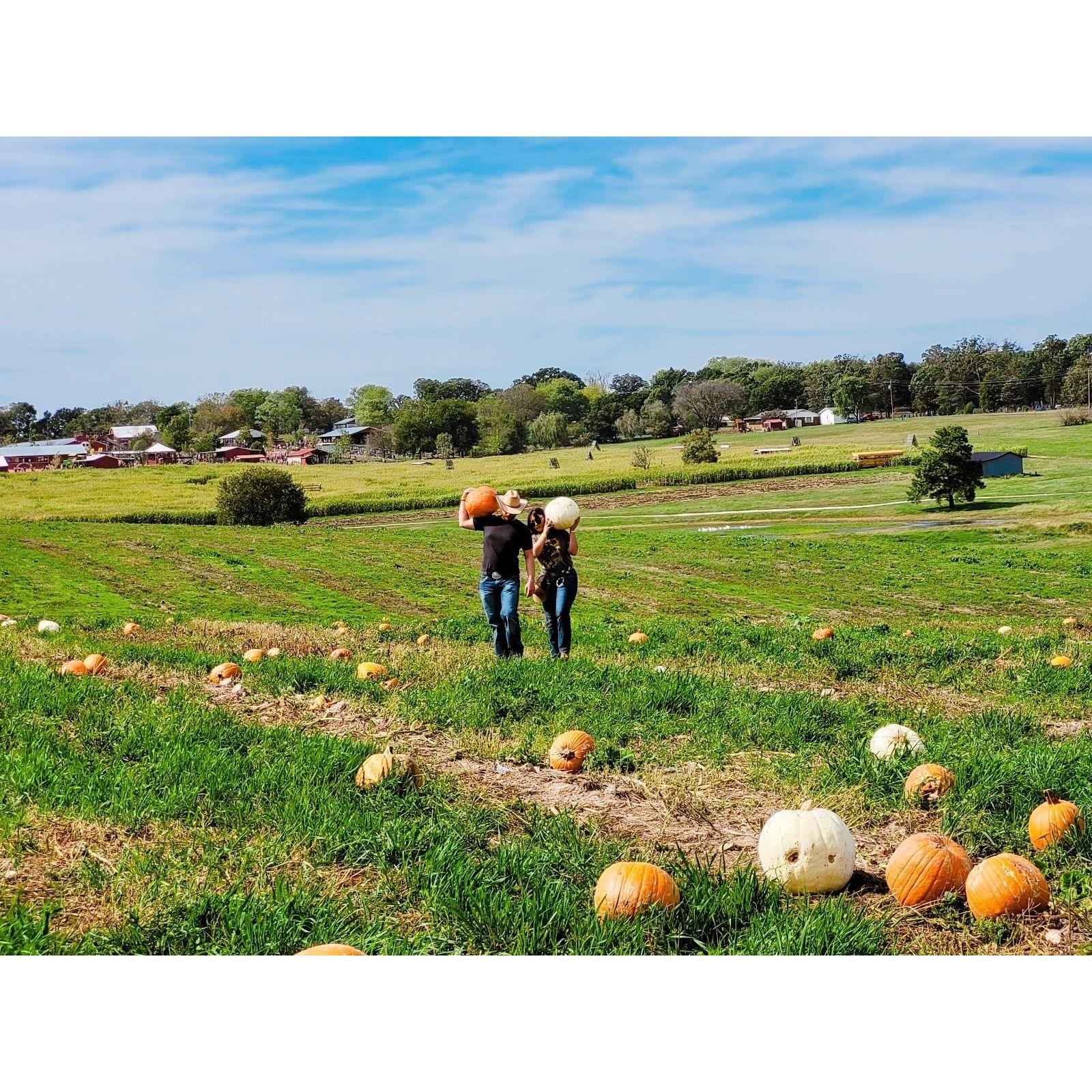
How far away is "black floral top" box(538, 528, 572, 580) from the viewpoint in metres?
7.02

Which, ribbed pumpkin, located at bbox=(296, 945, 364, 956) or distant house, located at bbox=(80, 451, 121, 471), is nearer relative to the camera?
ribbed pumpkin, located at bbox=(296, 945, 364, 956)

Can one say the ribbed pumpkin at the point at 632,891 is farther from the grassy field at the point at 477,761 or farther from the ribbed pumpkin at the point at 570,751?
the ribbed pumpkin at the point at 570,751

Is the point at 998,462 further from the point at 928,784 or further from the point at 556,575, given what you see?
the point at 928,784

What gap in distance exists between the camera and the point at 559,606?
23.2 feet

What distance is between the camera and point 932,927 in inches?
112

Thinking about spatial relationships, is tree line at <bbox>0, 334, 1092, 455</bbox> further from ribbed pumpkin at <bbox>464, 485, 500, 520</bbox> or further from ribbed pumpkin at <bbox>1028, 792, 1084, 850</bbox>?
ribbed pumpkin at <bbox>1028, 792, 1084, 850</bbox>

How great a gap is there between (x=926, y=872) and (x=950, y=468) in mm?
8885

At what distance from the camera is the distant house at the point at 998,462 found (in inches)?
427

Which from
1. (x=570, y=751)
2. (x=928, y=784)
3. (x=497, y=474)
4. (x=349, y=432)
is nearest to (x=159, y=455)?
(x=349, y=432)

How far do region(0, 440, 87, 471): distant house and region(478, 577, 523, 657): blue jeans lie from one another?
5676 mm

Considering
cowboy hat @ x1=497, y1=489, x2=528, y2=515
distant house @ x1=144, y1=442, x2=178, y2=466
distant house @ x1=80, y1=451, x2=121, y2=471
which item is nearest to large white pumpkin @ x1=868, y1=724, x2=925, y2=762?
cowboy hat @ x1=497, y1=489, x2=528, y2=515

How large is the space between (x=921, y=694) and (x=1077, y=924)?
3.33 m

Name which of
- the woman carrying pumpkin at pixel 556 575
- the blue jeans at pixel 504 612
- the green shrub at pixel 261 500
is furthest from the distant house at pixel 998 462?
the green shrub at pixel 261 500
